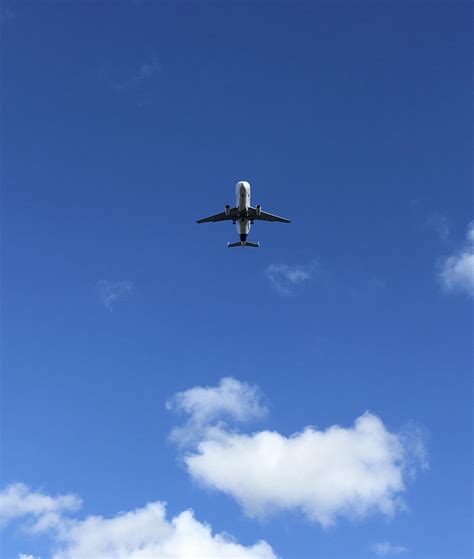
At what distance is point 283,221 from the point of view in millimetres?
151125

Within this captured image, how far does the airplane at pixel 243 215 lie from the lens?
453 feet

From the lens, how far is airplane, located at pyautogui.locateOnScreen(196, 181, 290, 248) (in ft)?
453

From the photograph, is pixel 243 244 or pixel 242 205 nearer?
pixel 242 205

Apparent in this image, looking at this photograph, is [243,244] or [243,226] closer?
[243,226]

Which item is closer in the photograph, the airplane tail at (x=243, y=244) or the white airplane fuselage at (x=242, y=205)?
the white airplane fuselage at (x=242, y=205)

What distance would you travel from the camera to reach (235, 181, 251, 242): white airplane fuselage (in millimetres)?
137375

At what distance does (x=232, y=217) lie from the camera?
144875 millimetres

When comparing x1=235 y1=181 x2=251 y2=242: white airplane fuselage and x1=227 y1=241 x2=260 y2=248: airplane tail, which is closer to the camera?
x1=235 y1=181 x2=251 y2=242: white airplane fuselage

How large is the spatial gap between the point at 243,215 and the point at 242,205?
3857 mm

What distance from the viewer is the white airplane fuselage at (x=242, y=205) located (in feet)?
451

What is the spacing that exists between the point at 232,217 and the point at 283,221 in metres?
12.2

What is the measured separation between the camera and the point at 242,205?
140m

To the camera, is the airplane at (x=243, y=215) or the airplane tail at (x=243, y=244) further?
the airplane tail at (x=243, y=244)

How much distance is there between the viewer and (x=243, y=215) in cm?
14338
